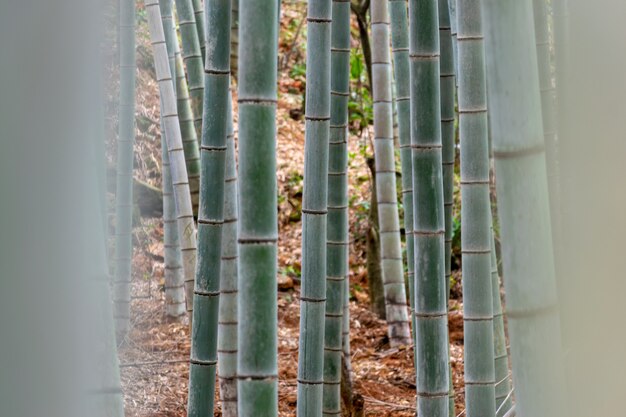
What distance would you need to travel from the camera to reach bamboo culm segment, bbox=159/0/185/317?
168 inches

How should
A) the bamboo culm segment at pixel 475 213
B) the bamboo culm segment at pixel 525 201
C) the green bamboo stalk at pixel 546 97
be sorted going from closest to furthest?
the bamboo culm segment at pixel 525 201
the bamboo culm segment at pixel 475 213
the green bamboo stalk at pixel 546 97

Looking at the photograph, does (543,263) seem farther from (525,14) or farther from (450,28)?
(450,28)

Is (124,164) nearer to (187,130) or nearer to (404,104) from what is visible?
(187,130)

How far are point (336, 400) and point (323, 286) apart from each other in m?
0.93

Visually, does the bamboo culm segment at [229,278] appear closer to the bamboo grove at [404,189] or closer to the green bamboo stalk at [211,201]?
the bamboo grove at [404,189]

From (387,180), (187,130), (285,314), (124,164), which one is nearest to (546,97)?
(187,130)

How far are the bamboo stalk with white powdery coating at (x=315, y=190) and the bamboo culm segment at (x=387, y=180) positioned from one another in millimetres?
2337

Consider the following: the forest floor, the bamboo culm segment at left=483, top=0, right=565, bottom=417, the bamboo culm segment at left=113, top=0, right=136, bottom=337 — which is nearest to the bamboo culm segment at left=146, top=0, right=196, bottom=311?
the bamboo culm segment at left=113, top=0, right=136, bottom=337

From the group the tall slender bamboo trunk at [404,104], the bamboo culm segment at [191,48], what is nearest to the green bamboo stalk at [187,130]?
the bamboo culm segment at [191,48]

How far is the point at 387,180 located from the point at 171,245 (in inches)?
49.7

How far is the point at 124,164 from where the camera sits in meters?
3.87

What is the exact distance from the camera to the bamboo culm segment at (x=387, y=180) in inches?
178

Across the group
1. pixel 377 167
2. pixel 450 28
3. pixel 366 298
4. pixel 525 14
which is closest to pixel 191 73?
pixel 450 28

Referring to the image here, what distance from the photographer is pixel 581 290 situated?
102 cm
